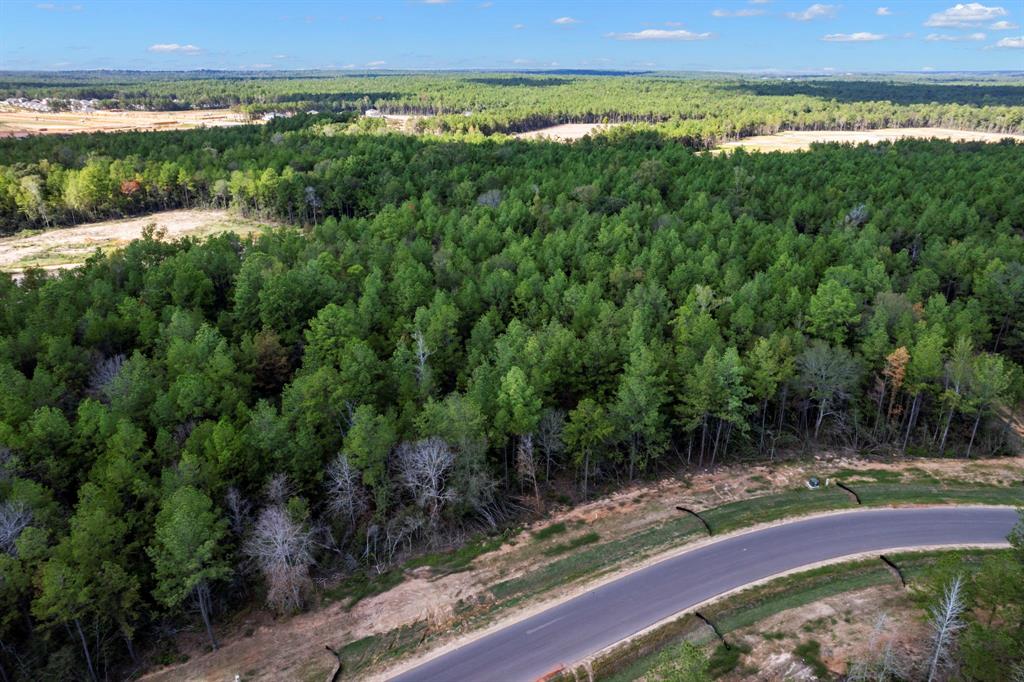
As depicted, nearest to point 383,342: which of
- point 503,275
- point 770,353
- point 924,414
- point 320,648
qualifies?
point 503,275

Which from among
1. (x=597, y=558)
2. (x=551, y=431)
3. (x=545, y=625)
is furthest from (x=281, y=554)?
(x=551, y=431)

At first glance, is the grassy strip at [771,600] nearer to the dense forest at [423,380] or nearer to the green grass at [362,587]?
the dense forest at [423,380]

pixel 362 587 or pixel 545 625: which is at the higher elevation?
pixel 545 625

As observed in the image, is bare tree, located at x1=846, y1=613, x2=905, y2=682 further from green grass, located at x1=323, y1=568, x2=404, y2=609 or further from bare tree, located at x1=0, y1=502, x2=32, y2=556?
bare tree, located at x1=0, y1=502, x2=32, y2=556

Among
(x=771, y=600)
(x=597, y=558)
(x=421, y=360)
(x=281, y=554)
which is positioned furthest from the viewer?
(x=421, y=360)

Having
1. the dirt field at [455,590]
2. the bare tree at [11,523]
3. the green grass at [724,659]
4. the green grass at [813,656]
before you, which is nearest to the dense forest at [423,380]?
the bare tree at [11,523]

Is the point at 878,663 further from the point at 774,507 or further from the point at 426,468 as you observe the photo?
the point at 426,468

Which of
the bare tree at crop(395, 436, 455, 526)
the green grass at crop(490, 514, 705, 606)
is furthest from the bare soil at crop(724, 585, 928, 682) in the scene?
the bare tree at crop(395, 436, 455, 526)

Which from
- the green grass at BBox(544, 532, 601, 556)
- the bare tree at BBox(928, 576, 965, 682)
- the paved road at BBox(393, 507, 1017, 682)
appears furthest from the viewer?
the green grass at BBox(544, 532, 601, 556)
